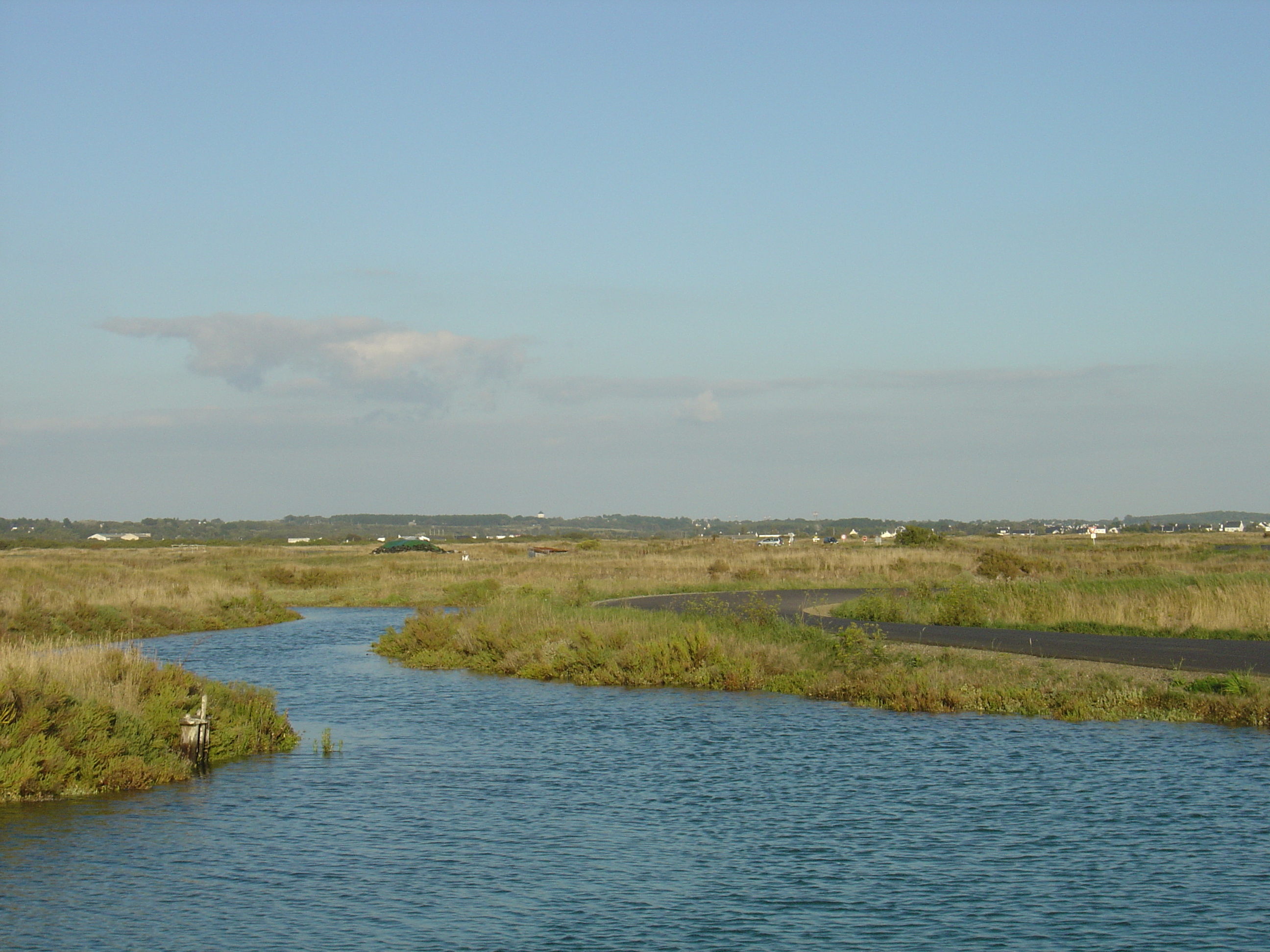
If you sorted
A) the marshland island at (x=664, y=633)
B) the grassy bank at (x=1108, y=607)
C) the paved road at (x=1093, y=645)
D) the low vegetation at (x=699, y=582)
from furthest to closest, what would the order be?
the low vegetation at (x=699, y=582), the grassy bank at (x=1108, y=607), the paved road at (x=1093, y=645), the marshland island at (x=664, y=633)

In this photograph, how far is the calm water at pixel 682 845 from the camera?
11.0 m

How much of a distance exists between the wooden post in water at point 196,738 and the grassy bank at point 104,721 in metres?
0.25

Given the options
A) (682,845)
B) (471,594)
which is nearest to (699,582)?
(471,594)

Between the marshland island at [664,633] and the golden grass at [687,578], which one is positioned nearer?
the marshland island at [664,633]

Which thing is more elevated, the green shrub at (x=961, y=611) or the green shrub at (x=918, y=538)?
the green shrub at (x=918, y=538)

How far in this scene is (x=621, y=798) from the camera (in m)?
16.2

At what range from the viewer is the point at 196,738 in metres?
18.0

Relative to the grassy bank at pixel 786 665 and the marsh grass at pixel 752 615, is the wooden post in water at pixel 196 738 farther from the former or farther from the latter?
the grassy bank at pixel 786 665

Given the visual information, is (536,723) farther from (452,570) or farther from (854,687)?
(452,570)

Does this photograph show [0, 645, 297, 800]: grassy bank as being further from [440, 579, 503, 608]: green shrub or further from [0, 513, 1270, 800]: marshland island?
[440, 579, 503, 608]: green shrub

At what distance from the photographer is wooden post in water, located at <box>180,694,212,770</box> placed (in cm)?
1791

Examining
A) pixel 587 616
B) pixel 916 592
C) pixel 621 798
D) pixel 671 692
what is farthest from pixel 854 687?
pixel 916 592

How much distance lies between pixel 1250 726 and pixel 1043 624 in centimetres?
1493

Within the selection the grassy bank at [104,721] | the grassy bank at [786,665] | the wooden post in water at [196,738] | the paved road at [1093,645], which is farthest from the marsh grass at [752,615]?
the wooden post in water at [196,738]
